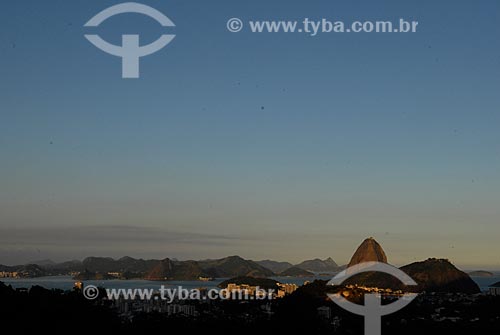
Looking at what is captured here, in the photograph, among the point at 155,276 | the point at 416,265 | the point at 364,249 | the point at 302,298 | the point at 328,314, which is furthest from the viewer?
the point at 155,276

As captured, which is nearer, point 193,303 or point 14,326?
point 14,326

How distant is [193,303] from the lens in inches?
873

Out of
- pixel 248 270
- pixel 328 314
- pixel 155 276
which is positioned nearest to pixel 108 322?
pixel 328 314

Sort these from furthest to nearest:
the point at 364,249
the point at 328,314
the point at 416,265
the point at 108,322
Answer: the point at 416,265 → the point at 364,249 → the point at 328,314 → the point at 108,322

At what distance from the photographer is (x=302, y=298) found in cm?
2125

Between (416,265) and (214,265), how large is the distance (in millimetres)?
22105

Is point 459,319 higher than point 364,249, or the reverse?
point 364,249

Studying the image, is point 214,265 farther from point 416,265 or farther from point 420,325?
point 420,325

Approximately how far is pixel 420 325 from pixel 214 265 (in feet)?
128

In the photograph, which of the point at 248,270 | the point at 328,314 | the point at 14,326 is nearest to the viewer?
the point at 14,326

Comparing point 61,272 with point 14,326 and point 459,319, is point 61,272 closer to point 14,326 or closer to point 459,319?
point 459,319

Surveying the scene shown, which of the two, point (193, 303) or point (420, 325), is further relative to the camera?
point (193, 303)

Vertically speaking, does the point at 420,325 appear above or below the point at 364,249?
below

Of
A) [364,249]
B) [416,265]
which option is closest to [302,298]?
[364,249]
